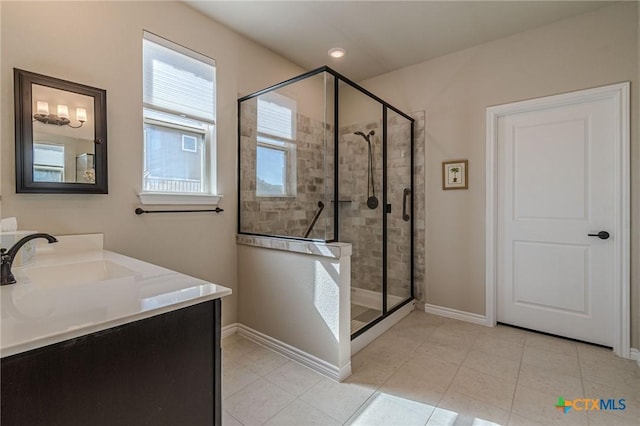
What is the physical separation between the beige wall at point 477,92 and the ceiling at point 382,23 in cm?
15

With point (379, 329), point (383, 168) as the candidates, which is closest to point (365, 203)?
point (383, 168)

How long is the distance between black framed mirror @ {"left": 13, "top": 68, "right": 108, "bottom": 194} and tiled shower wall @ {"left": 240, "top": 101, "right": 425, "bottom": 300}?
114cm

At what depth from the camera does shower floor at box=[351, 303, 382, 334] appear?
2585 mm

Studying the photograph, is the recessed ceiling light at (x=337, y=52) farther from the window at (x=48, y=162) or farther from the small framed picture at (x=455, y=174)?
the window at (x=48, y=162)

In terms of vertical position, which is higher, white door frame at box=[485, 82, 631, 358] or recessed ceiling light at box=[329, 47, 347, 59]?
recessed ceiling light at box=[329, 47, 347, 59]

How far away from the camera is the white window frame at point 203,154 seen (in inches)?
87.1

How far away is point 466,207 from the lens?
3068mm

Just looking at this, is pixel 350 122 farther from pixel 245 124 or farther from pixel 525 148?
pixel 525 148

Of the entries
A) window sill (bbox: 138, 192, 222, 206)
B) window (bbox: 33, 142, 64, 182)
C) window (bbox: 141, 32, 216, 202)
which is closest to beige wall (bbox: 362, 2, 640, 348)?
window (bbox: 141, 32, 216, 202)

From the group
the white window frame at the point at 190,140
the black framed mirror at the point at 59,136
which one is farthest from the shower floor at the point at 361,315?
the black framed mirror at the point at 59,136

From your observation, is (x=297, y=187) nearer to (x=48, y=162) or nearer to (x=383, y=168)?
(x=383, y=168)

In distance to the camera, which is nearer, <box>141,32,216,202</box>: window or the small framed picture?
<box>141,32,216,202</box>: window

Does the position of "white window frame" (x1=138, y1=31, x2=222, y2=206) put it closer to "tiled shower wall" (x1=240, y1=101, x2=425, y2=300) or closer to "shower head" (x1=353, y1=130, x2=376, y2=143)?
"tiled shower wall" (x1=240, y1=101, x2=425, y2=300)

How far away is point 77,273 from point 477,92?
3.50m
